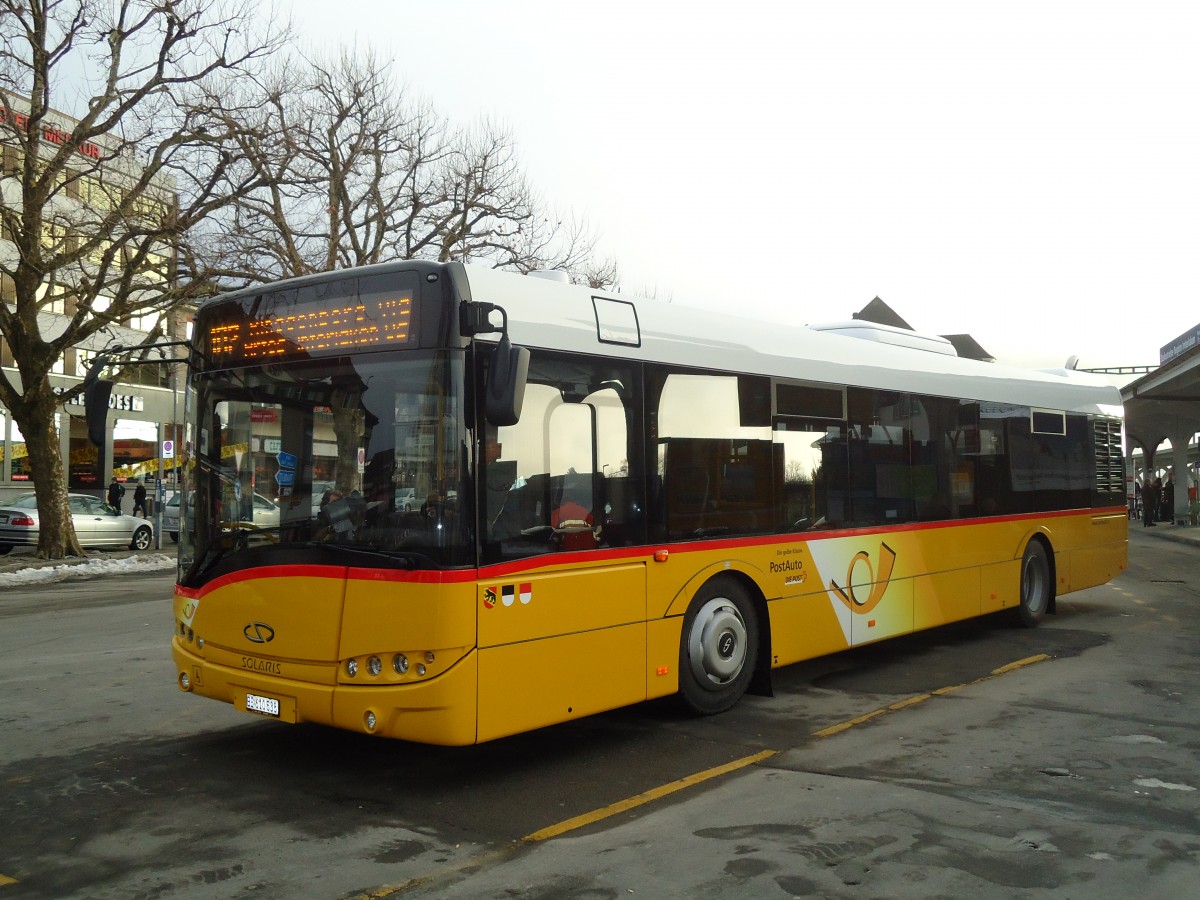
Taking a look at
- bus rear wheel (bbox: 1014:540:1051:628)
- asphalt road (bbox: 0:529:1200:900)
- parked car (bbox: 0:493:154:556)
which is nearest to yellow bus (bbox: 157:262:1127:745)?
asphalt road (bbox: 0:529:1200:900)

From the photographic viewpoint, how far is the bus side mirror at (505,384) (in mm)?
5402

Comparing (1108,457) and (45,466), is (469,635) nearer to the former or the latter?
(1108,457)

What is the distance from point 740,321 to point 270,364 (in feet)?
11.7

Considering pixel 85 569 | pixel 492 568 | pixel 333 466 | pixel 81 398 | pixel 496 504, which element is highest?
pixel 81 398

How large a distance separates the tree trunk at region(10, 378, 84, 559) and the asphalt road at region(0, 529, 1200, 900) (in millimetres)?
15335

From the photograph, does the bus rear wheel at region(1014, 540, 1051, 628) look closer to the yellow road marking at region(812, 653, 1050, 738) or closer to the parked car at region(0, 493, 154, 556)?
the yellow road marking at region(812, 653, 1050, 738)

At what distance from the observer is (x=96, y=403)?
6.50 metres

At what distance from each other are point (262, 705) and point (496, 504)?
1.75 meters

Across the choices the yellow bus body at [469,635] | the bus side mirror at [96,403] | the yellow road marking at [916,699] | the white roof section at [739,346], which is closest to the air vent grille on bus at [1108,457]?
the white roof section at [739,346]

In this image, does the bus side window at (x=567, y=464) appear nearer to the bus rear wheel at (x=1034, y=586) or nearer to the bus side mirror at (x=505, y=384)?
the bus side mirror at (x=505, y=384)

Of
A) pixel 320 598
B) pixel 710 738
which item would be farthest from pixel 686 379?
pixel 320 598

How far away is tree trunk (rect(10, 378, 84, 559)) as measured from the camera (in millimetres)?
22781

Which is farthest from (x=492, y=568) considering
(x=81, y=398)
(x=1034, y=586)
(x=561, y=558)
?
(x=81, y=398)

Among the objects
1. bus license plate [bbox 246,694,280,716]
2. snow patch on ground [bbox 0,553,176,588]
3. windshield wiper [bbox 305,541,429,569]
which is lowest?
snow patch on ground [bbox 0,553,176,588]
